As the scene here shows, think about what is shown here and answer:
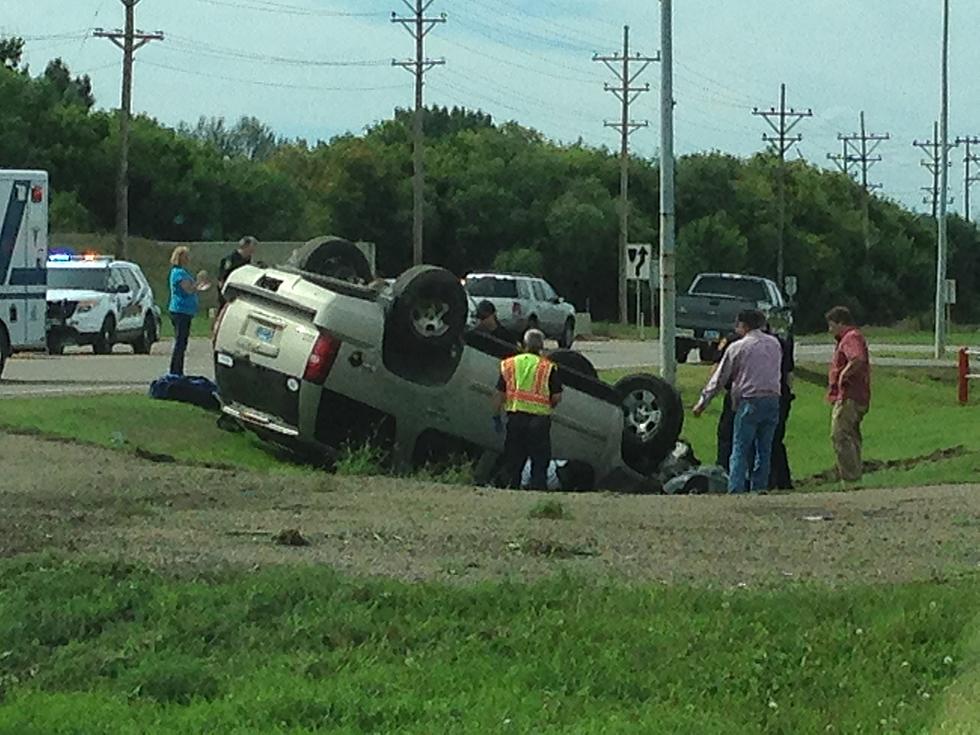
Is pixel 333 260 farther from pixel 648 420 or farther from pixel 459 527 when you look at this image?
pixel 459 527

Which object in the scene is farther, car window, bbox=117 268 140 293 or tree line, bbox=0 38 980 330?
tree line, bbox=0 38 980 330

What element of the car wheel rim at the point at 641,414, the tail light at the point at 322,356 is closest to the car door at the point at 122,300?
the car wheel rim at the point at 641,414

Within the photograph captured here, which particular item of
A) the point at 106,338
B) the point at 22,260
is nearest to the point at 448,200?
the point at 106,338

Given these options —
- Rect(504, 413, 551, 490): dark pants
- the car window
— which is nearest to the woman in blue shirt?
Rect(504, 413, 551, 490): dark pants

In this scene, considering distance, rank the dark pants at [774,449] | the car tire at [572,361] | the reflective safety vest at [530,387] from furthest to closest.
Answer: the car tire at [572,361]
the dark pants at [774,449]
the reflective safety vest at [530,387]

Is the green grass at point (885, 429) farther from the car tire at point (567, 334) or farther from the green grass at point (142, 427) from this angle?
the car tire at point (567, 334)

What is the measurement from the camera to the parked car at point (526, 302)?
4909cm

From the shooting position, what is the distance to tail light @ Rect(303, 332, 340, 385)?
760 inches

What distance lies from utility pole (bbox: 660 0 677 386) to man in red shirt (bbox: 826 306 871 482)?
768cm

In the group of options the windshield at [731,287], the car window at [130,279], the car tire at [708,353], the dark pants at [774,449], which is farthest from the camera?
the windshield at [731,287]

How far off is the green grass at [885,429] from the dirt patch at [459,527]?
4.83 m

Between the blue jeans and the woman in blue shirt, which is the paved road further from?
the blue jeans

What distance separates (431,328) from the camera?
1961 cm

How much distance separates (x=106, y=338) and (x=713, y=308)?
11893mm
